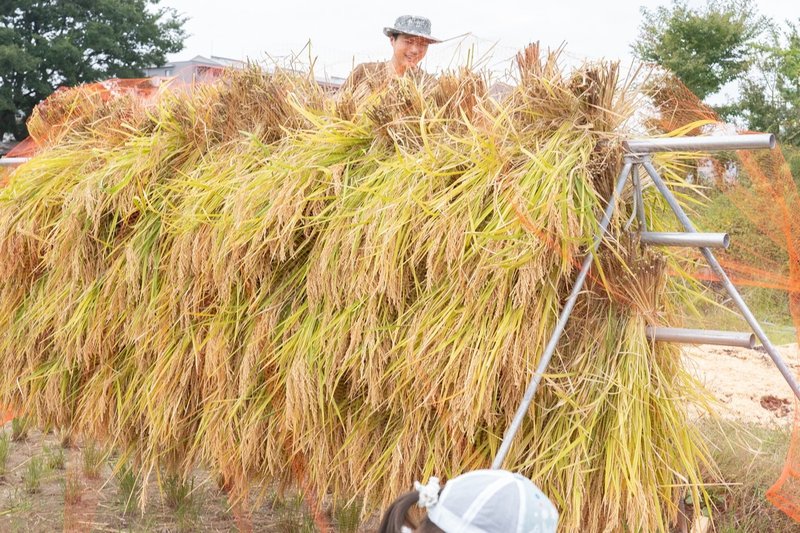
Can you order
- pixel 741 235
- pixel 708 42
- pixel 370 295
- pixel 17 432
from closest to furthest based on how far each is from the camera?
pixel 370 295
pixel 741 235
pixel 17 432
pixel 708 42

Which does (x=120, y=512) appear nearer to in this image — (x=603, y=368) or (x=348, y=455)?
(x=348, y=455)

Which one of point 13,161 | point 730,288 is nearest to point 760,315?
point 730,288

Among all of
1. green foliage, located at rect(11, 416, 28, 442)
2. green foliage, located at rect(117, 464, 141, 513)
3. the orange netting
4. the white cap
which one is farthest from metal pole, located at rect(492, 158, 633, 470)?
green foliage, located at rect(11, 416, 28, 442)

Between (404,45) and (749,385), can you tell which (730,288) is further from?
(749,385)

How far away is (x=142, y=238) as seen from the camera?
9.62ft

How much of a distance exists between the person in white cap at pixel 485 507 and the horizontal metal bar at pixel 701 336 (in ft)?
2.44

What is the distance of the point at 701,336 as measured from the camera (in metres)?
→ 1.96

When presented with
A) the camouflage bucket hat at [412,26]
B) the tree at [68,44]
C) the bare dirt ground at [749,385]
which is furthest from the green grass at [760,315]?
the tree at [68,44]

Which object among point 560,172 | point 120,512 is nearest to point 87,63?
A: point 120,512

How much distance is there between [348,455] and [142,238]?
1.13 metres

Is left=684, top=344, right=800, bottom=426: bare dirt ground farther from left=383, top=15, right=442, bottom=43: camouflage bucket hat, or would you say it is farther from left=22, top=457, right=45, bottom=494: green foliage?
left=22, top=457, right=45, bottom=494: green foliage

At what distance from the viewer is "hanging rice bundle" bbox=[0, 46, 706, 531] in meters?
2.02

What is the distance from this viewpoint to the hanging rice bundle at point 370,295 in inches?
79.6

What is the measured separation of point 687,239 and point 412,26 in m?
1.97
